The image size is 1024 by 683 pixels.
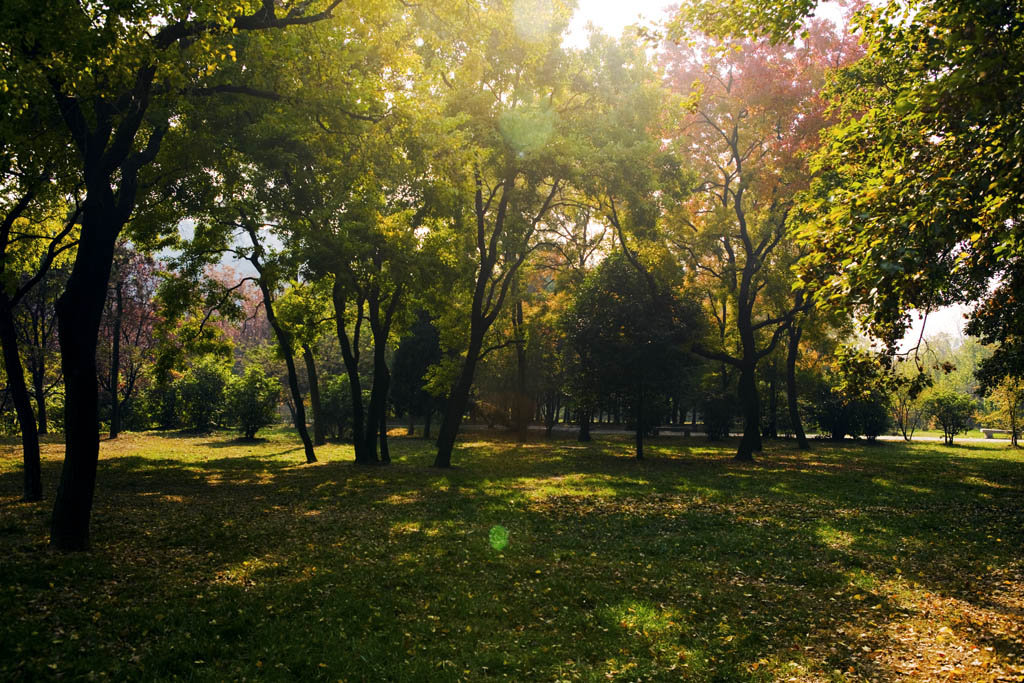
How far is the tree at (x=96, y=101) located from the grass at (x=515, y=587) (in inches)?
72.6

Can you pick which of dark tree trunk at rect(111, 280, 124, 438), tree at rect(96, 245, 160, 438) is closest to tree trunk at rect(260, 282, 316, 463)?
tree at rect(96, 245, 160, 438)

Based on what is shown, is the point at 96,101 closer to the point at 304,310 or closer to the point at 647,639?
the point at 647,639

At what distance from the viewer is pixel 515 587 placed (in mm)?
9328

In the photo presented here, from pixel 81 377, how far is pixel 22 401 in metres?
5.85

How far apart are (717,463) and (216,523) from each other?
23.4 meters

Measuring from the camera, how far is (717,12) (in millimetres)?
11180

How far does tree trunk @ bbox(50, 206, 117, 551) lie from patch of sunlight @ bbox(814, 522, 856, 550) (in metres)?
14.4

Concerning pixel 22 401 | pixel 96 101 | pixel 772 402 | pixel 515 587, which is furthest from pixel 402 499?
pixel 772 402

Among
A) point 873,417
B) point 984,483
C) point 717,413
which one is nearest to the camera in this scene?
point 984,483

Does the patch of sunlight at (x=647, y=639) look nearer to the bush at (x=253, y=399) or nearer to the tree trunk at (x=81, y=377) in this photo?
the tree trunk at (x=81, y=377)

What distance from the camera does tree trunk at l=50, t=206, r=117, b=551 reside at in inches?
384

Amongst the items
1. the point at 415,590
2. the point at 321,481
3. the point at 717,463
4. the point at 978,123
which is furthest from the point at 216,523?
the point at 717,463

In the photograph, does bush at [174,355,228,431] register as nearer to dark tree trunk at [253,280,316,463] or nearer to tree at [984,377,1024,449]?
dark tree trunk at [253,280,316,463]

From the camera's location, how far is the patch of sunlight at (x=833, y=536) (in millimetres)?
12297
